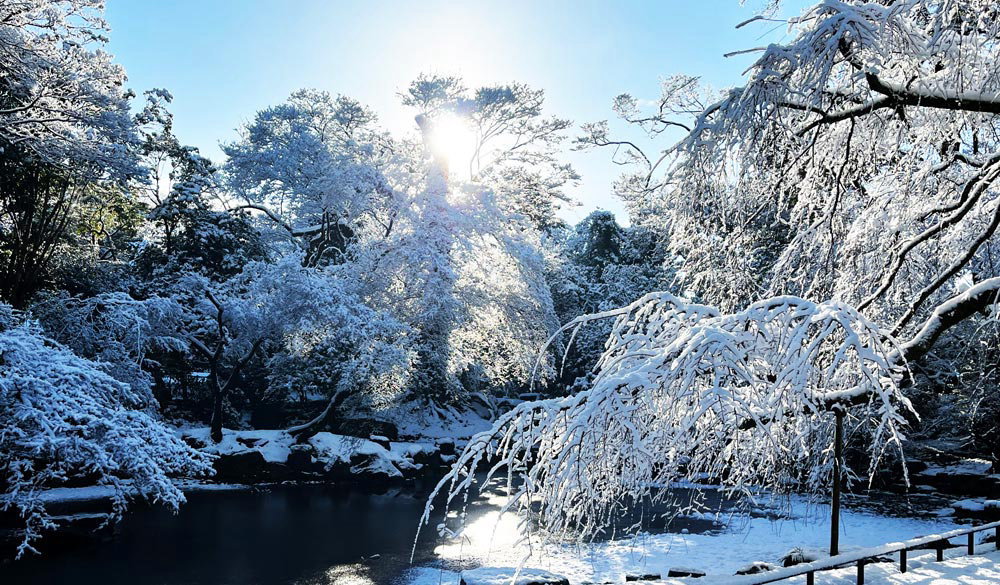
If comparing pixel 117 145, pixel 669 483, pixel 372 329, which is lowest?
pixel 669 483

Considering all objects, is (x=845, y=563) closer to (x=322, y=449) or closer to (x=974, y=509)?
(x=974, y=509)

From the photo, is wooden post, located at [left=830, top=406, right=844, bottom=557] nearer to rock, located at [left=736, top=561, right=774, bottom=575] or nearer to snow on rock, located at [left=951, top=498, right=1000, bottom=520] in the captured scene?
rock, located at [left=736, top=561, right=774, bottom=575]

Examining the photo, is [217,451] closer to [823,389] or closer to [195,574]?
[195,574]

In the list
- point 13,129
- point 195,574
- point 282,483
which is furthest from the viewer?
point 282,483

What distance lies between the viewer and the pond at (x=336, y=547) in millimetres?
10453

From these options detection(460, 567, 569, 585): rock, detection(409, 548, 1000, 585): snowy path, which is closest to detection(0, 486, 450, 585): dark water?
detection(460, 567, 569, 585): rock

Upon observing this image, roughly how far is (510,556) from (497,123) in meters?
24.4

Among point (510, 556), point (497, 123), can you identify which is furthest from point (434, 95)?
point (510, 556)

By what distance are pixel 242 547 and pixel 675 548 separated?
319 inches

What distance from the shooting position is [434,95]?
31.0 m

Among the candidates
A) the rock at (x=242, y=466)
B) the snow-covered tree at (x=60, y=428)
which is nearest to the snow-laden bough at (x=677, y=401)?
the snow-covered tree at (x=60, y=428)

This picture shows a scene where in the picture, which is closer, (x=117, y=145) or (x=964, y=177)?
(x=964, y=177)

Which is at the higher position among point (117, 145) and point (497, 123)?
point (497, 123)

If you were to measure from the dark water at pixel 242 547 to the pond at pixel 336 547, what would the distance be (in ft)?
0.07
